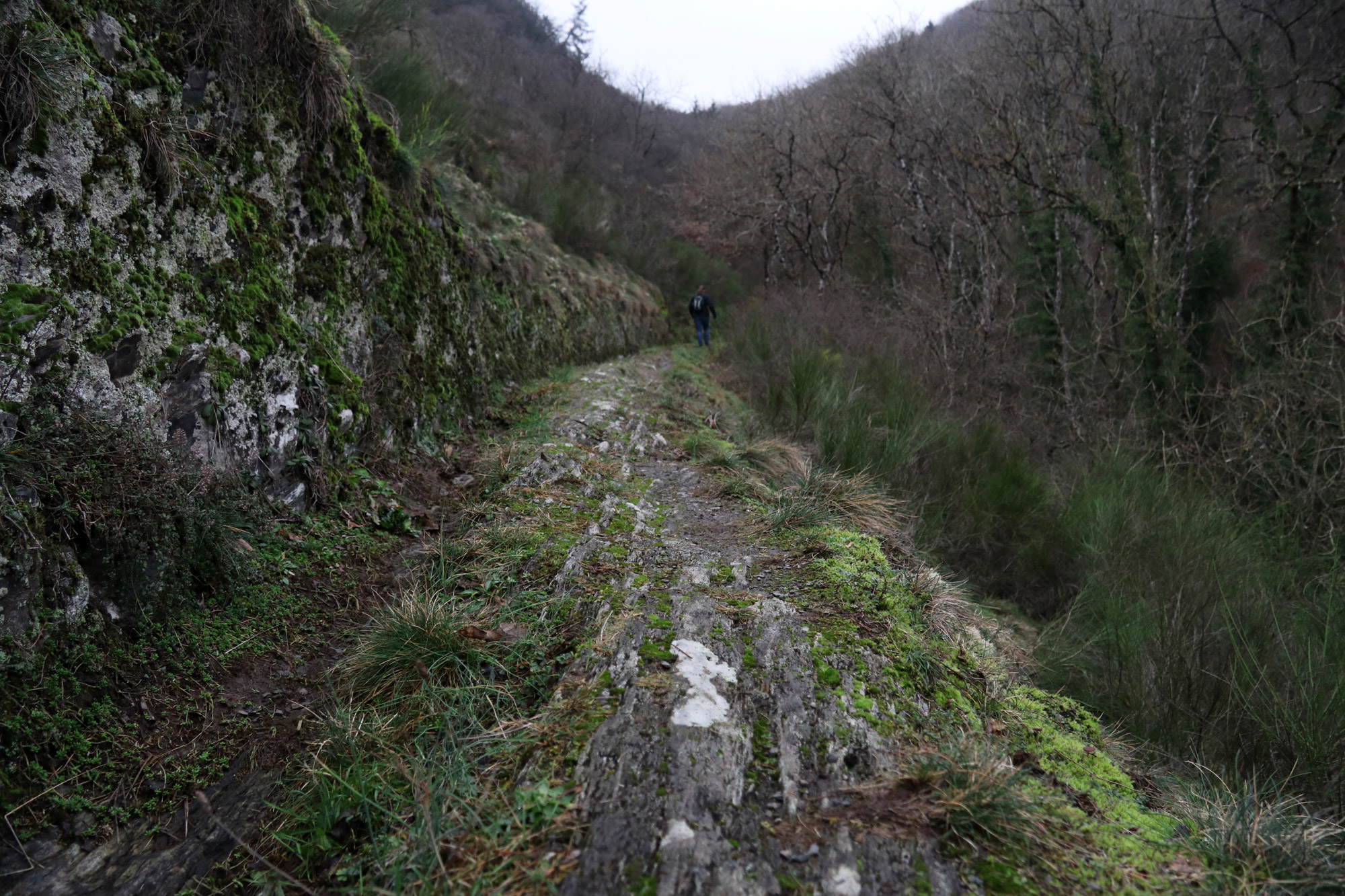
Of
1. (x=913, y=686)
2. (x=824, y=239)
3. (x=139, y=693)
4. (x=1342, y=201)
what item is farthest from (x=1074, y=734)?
(x=824, y=239)

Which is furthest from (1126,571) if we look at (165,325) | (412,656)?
(165,325)

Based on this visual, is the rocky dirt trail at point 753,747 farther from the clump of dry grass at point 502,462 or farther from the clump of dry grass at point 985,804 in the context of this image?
the clump of dry grass at point 502,462

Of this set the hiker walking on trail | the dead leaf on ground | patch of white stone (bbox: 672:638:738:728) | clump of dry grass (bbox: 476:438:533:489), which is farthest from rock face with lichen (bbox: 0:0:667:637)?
the hiker walking on trail

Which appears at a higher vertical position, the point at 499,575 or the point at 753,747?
the point at 499,575

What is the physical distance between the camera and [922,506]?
4.46 meters

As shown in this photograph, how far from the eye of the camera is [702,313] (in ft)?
48.8

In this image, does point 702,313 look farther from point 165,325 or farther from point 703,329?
point 165,325

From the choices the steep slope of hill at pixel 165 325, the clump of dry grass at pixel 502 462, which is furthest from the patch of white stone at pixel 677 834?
the clump of dry grass at pixel 502 462

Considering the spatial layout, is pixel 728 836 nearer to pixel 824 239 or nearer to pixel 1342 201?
pixel 1342 201

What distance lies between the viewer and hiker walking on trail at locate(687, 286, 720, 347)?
14695 mm

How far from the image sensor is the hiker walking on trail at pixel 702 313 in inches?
579

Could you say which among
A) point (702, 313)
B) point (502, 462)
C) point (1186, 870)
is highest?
point (702, 313)

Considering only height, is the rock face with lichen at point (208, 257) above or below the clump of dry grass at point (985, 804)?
above

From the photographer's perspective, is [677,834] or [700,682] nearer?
[677,834]
